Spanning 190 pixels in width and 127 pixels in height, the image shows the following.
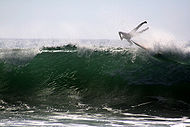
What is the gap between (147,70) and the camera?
16016 mm

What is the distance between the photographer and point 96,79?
1619 centimetres

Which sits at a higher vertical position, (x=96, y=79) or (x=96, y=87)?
(x=96, y=79)

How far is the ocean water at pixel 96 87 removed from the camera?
11352mm

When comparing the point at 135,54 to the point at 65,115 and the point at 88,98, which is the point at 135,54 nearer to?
the point at 88,98

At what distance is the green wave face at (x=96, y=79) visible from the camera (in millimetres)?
14219

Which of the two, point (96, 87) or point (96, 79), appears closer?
point (96, 87)

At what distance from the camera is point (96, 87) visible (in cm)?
1546

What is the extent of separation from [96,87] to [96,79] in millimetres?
772

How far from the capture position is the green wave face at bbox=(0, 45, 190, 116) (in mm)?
Result: 14219

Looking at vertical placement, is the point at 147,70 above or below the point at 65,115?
above

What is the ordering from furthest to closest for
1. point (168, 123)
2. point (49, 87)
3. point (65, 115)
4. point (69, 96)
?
point (49, 87), point (69, 96), point (65, 115), point (168, 123)

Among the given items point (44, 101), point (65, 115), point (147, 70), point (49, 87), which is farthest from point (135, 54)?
point (65, 115)

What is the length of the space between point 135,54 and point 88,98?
4074 mm

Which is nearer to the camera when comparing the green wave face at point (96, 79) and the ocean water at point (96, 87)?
the ocean water at point (96, 87)
